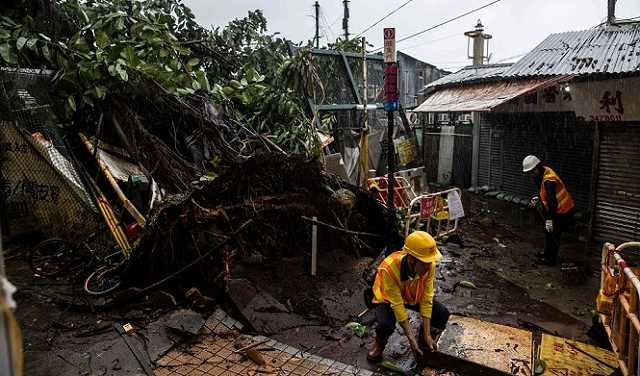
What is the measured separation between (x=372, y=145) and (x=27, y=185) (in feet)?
26.9

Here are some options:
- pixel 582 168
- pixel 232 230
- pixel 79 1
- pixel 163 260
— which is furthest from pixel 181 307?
pixel 582 168

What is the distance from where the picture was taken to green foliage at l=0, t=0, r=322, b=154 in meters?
7.51

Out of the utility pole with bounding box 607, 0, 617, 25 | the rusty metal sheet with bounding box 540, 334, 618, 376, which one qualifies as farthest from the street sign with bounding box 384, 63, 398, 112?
the utility pole with bounding box 607, 0, 617, 25

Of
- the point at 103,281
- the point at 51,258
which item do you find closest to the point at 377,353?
the point at 103,281

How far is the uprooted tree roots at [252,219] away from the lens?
234 inches

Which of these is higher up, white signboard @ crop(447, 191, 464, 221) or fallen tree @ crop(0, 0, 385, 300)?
fallen tree @ crop(0, 0, 385, 300)

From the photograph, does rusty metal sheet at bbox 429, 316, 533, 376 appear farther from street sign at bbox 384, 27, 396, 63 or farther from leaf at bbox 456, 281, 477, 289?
street sign at bbox 384, 27, 396, 63

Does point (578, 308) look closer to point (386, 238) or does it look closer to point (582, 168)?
point (386, 238)

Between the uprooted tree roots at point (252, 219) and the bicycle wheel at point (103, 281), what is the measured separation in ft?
0.63

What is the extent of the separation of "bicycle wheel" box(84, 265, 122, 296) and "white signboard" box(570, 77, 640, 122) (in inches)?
318

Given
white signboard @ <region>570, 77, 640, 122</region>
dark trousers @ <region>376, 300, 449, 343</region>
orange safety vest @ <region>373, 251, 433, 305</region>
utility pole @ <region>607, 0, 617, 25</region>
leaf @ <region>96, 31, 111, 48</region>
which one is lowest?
dark trousers @ <region>376, 300, 449, 343</region>

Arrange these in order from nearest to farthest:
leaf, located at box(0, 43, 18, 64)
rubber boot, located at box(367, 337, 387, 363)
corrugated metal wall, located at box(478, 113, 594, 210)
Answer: rubber boot, located at box(367, 337, 387, 363) → leaf, located at box(0, 43, 18, 64) → corrugated metal wall, located at box(478, 113, 594, 210)

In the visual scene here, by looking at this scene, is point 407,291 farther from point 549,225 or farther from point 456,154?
point 456,154

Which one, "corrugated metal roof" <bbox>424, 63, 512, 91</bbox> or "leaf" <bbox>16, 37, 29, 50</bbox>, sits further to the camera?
"corrugated metal roof" <bbox>424, 63, 512, 91</bbox>
